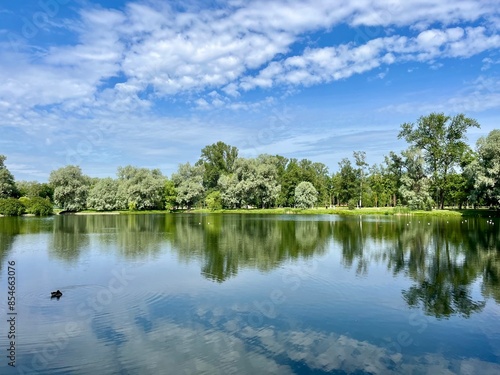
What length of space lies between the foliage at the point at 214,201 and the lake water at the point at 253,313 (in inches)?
2699

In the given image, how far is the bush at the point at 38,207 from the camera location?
3270 inches

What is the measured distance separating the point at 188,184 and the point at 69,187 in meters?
28.3

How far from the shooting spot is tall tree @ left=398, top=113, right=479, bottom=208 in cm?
7406

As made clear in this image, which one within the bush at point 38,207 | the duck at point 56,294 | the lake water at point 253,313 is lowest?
the lake water at point 253,313

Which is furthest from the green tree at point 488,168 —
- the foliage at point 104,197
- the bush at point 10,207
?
the bush at point 10,207

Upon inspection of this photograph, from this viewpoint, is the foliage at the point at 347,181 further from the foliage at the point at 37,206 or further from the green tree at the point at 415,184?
the foliage at the point at 37,206

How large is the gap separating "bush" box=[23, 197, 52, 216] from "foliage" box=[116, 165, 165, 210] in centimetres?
1696

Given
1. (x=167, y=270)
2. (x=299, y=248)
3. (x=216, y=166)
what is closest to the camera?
(x=167, y=270)

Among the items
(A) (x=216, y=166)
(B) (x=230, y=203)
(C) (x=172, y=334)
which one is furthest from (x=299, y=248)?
(A) (x=216, y=166)

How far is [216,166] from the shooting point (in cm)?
11325

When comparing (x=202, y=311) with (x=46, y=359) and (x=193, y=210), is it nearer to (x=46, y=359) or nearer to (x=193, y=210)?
(x=46, y=359)

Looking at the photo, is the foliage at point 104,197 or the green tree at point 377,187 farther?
the green tree at point 377,187

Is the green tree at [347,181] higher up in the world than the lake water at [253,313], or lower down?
higher up

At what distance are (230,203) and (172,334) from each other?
8449cm
